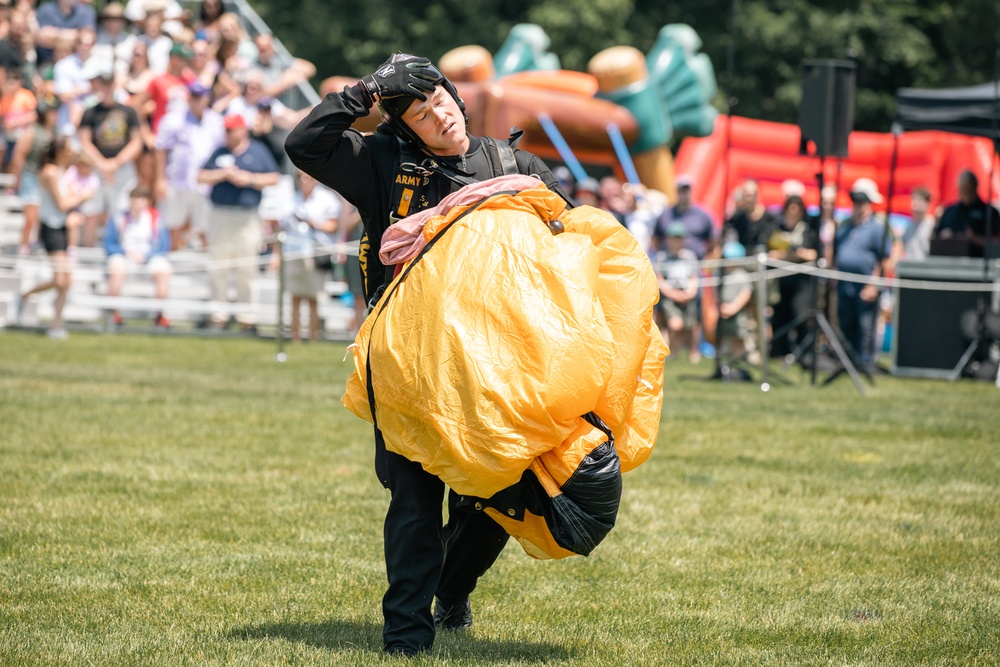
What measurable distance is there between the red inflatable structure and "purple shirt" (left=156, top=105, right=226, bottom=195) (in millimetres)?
9865

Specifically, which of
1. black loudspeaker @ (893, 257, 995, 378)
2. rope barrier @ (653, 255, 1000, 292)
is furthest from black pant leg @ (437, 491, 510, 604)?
black loudspeaker @ (893, 257, 995, 378)

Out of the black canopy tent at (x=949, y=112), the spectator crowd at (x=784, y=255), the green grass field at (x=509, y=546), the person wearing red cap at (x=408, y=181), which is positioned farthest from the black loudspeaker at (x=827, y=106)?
the person wearing red cap at (x=408, y=181)

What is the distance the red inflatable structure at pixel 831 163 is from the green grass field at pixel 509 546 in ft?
45.6

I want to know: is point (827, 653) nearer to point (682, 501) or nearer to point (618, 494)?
point (618, 494)

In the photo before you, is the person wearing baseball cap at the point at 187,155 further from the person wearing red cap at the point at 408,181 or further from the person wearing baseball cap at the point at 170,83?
the person wearing red cap at the point at 408,181

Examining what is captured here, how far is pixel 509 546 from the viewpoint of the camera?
6219 mm

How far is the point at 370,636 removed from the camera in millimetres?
4539

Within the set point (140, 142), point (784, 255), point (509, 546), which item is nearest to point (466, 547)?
point (509, 546)

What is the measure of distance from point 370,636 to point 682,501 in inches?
118

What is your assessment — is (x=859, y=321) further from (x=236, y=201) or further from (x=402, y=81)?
(x=402, y=81)

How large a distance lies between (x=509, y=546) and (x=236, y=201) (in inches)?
424

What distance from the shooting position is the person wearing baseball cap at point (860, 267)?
48.7 feet

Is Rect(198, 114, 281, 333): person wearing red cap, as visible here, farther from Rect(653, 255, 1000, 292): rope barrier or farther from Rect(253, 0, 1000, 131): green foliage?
Rect(253, 0, 1000, 131): green foliage

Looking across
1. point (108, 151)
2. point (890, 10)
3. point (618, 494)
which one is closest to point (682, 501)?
point (618, 494)
